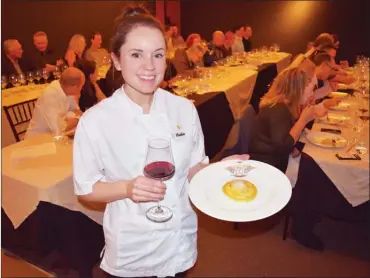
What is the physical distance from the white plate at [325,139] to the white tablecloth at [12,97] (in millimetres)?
1404

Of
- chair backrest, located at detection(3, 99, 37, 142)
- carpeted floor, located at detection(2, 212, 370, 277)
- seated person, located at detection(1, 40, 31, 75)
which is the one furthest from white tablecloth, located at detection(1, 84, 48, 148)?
carpeted floor, located at detection(2, 212, 370, 277)

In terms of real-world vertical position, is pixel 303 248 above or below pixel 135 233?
below

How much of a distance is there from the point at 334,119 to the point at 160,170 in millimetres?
1086

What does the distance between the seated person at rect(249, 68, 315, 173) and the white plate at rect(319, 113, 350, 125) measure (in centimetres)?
26

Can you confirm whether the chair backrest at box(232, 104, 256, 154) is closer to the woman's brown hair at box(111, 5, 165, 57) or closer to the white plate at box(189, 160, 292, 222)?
the white plate at box(189, 160, 292, 222)

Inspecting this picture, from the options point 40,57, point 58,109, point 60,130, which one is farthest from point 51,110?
point 40,57

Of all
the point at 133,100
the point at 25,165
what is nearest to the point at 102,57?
the point at 25,165

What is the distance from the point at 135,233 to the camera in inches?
31.6

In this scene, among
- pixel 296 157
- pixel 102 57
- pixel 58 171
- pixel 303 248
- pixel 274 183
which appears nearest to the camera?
pixel 274 183

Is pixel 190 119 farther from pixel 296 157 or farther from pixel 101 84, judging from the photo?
pixel 101 84

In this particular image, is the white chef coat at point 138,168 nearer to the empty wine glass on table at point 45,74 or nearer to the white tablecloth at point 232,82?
the white tablecloth at point 232,82

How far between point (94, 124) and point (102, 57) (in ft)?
7.88

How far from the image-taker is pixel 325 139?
1.32m

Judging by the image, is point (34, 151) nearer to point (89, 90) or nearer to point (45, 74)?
point (89, 90)
